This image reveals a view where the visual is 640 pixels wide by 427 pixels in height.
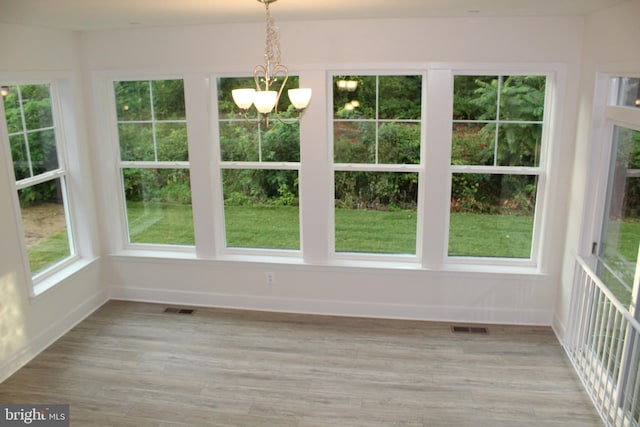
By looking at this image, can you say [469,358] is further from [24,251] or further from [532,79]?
[24,251]

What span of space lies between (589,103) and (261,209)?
2.98 meters

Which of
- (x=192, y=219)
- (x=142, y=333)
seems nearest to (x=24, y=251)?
(x=142, y=333)

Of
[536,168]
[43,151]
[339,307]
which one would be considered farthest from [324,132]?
[43,151]

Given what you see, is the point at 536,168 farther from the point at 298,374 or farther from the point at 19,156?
the point at 19,156

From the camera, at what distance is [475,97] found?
451cm

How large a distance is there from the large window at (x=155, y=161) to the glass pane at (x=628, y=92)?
365 cm

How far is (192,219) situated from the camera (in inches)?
207

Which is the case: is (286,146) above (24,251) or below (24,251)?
above

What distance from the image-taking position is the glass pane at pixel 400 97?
4.59 m

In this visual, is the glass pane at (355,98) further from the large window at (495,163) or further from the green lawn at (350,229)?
the green lawn at (350,229)

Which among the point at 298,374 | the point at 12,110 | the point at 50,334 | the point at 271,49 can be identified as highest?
the point at 271,49

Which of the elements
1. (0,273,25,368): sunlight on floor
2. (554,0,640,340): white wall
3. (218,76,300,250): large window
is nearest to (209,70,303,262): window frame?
(218,76,300,250): large window

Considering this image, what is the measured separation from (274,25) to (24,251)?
2.79m

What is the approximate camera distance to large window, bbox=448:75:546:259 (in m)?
4.48
